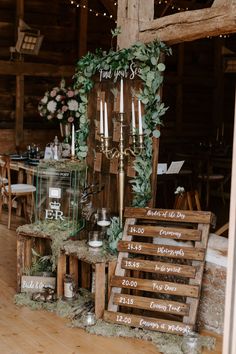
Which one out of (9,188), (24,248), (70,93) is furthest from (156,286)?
(9,188)

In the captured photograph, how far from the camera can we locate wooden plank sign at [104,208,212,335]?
4344mm

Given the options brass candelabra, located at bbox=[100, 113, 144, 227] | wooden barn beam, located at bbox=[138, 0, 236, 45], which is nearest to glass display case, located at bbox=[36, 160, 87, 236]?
brass candelabra, located at bbox=[100, 113, 144, 227]

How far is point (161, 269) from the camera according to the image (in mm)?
4504

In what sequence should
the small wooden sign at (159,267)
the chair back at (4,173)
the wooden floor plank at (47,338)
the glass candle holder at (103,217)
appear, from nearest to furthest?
the wooden floor plank at (47,338)
the small wooden sign at (159,267)
the glass candle holder at (103,217)
the chair back at (4,173)

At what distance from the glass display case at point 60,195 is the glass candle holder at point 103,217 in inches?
9.7

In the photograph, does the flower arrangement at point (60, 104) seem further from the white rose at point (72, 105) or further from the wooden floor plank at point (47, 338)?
the wooden floor plank at point (47, 338)

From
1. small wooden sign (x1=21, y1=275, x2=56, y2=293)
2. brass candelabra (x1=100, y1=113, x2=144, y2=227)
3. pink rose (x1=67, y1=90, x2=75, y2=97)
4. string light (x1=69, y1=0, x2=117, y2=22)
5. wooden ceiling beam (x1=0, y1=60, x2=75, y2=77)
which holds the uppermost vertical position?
string light (x1=69, y1=0, x2=117, y2=22)

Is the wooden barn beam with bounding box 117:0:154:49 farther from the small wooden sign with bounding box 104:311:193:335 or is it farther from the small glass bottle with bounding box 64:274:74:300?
the small wooden sign with bounding box 104:311:193:335

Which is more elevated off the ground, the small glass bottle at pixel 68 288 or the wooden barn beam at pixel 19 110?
the wooden barn beam at pixel 19 110

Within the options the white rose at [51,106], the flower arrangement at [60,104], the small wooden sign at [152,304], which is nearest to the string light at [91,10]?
the flower arrangement at [60,104]

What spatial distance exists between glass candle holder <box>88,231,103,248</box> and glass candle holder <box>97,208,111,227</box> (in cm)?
15

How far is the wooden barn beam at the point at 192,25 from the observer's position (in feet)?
14.2

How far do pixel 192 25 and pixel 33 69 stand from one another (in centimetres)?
604

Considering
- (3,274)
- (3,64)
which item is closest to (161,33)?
(3,274)
